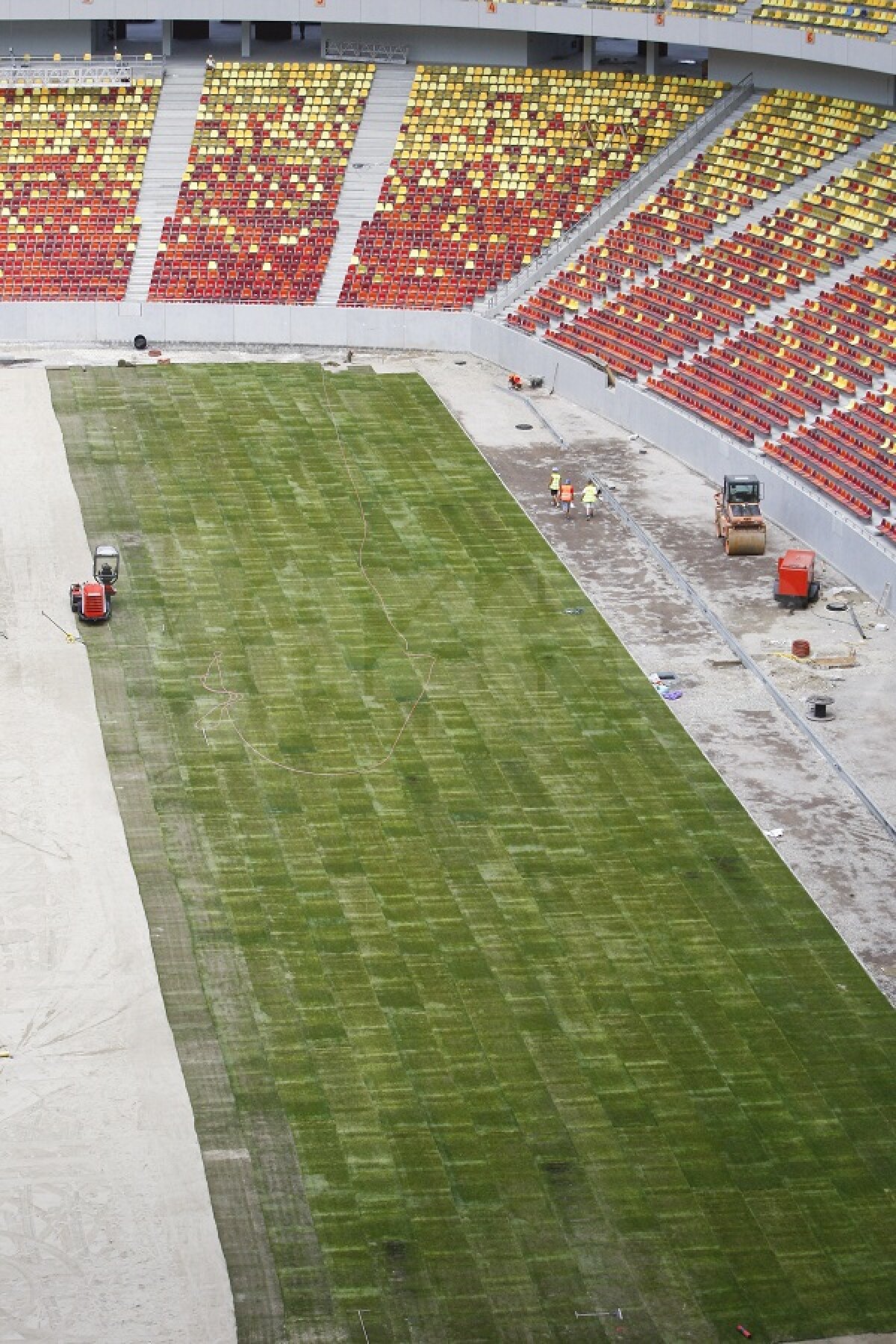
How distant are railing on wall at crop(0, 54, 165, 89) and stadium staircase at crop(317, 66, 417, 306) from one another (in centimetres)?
769

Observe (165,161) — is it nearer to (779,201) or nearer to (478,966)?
(779,201)

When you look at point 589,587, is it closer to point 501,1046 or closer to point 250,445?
point 250,445

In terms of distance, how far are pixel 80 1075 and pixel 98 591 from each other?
17982 millimetres

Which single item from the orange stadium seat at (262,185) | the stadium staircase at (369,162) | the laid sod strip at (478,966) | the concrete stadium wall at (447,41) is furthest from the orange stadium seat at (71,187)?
the laid sod strip at (478,966)

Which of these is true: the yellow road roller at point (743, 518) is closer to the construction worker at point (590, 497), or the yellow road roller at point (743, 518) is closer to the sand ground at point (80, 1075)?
the construction worker at point (590, 497)

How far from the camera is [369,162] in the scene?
7819cm

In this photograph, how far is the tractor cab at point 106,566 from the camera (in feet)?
174

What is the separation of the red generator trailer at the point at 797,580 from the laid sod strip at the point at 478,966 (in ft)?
13.9

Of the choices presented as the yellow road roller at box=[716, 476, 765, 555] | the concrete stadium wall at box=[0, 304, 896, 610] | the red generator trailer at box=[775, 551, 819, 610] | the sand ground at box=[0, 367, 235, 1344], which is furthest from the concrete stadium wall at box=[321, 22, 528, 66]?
the sand ground at box=[0, 367, 235, 1344]

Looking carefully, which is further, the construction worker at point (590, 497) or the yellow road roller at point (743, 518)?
the construction worker at point (590, 497)

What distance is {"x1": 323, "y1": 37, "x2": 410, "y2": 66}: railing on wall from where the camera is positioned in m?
81.5

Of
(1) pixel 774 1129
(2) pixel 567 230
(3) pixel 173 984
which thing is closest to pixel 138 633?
(3) pixel 173 984

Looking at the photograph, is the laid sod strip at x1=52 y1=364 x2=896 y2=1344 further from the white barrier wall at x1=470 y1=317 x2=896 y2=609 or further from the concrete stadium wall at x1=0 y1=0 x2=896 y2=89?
the concrete stadium wall at x1=0 y1=0 x2=896 y2=89

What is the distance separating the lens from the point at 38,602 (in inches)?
2077
